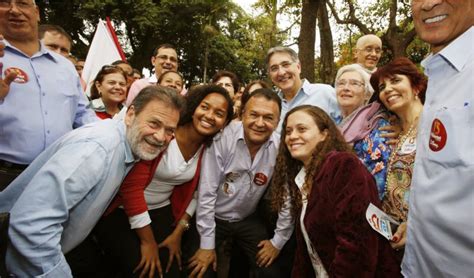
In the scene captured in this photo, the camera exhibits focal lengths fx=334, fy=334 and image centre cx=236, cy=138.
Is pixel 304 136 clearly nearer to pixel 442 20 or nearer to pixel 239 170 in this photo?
pixel 239 170

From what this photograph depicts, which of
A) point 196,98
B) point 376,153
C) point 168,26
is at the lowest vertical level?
point 376,153

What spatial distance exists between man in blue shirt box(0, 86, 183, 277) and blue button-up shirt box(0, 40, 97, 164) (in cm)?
45

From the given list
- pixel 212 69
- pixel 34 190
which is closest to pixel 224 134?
pixel 34 190

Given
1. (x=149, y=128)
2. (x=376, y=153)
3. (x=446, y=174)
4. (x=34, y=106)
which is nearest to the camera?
(x=446, y=174)

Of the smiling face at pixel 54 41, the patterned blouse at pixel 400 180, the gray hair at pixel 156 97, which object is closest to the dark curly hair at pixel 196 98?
the gray hair at pixel 156 97

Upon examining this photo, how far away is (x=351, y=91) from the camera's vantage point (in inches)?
135

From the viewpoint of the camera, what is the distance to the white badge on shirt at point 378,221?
1.96 metres

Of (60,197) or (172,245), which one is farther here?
(172,245)

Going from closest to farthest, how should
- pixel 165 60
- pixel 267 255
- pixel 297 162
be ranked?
pixel 297 162 < pixel 267 255 < pixel 165 60

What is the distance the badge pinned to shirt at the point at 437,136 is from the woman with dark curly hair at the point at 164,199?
6.23 feet

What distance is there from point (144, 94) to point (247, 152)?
1.18m

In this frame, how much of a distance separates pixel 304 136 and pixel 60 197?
5.71 ft

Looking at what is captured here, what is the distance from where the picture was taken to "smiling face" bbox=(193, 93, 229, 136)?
2.97 m

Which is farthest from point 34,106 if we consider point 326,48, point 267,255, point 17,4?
point 326,48
